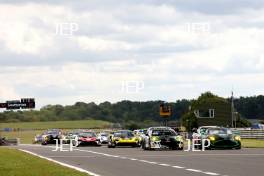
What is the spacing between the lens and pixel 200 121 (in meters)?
106

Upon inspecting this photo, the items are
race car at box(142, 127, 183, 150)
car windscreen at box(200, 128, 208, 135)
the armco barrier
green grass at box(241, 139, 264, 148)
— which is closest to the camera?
race car at box(142, 127, 183, 150)

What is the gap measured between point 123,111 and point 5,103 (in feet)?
291

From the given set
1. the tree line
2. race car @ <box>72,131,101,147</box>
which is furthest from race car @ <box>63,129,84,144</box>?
the tree line

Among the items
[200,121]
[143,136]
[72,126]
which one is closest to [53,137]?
[143,136]

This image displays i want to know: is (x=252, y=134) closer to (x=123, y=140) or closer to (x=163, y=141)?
(x=123, y=140)

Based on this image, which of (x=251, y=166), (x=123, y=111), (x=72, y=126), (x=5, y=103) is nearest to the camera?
(x=251, y=166)

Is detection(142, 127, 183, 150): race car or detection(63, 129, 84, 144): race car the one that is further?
detection(63, 129, 84, 144): race car

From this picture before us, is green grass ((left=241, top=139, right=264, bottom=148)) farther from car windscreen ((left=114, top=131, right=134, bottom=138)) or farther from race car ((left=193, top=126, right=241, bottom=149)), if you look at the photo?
car windscreen ((left=114, top=131, right=134, bottom=138))

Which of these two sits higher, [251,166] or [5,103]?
[5,103]

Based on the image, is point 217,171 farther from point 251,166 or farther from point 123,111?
point 123,111

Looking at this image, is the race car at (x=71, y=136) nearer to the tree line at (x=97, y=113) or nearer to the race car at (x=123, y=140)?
the race car at (x=123, y=140)

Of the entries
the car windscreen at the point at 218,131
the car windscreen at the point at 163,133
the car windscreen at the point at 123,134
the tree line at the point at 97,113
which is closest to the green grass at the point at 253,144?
the car windscreen at the point at 218,131

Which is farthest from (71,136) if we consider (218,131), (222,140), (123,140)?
(222,140)

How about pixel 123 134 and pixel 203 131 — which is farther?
pixel 123 134
